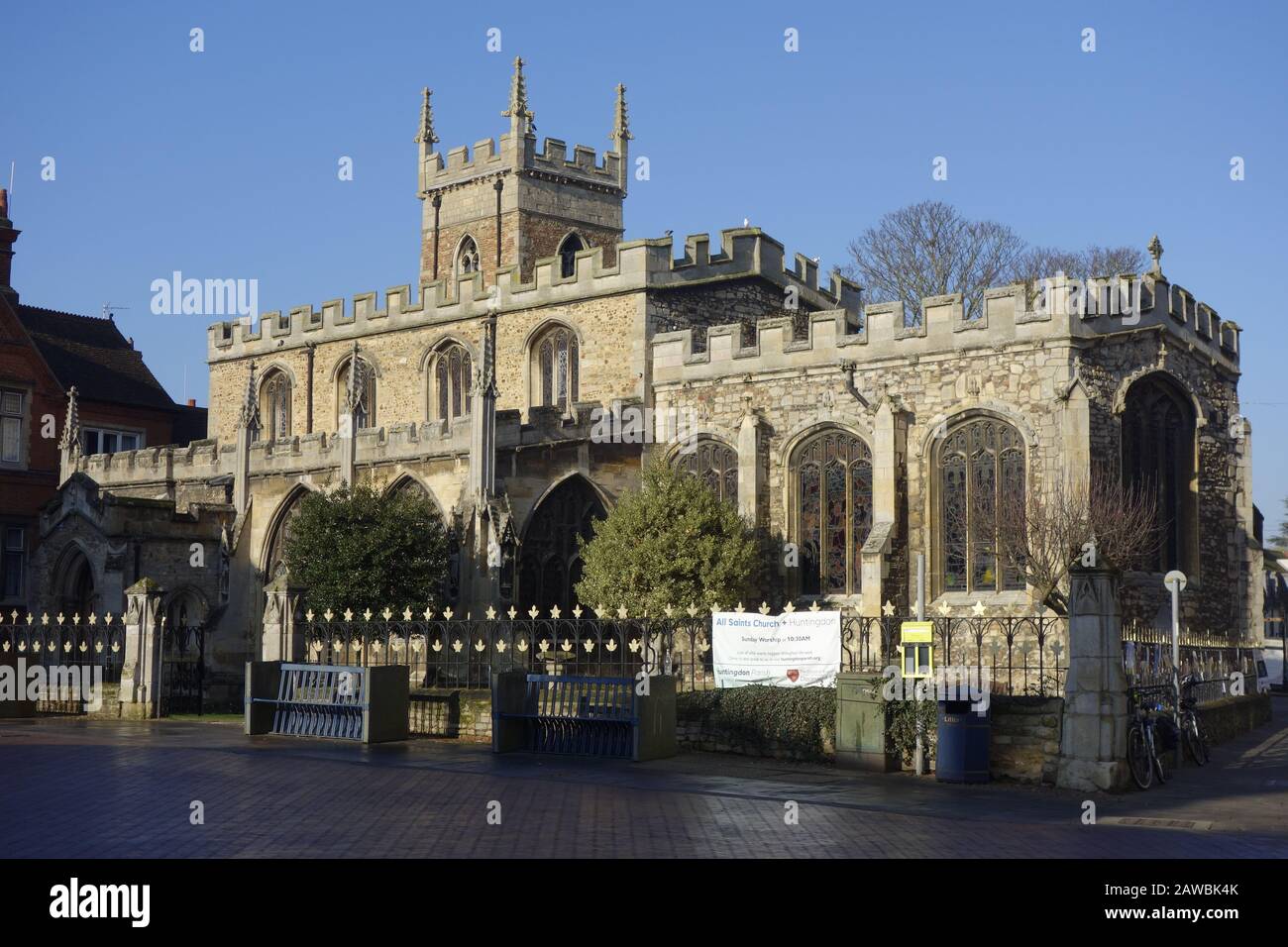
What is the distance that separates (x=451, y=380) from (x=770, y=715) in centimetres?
2127

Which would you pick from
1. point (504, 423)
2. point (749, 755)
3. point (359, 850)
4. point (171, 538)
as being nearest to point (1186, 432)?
point (504, 423)

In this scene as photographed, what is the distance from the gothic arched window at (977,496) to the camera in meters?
29.4

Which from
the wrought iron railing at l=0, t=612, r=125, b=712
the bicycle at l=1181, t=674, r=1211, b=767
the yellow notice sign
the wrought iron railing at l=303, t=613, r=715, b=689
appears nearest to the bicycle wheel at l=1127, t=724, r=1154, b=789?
the yellow notice sign

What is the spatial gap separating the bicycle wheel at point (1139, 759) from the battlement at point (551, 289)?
2035 centimetres

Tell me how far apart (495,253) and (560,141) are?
13.8 ft

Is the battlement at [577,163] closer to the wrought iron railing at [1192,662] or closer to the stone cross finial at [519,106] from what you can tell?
the stone cross finial at [519,106]

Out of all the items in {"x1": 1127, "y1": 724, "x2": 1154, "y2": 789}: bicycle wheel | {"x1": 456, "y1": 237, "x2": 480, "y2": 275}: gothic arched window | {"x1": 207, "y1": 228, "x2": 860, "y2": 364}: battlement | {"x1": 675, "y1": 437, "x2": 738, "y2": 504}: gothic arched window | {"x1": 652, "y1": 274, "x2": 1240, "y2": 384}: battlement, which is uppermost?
{"x1": 456, "y1": 237, "x2": 480, "y2": 275}: gothic arched window

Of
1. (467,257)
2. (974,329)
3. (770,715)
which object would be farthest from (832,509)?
(467,257)

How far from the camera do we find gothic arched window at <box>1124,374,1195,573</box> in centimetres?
3045

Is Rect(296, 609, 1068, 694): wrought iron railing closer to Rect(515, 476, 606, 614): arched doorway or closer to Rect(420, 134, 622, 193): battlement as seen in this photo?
Rect(515, 476, 606, 614): arched doorway

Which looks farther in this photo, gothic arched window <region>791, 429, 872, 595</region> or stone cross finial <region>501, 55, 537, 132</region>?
stone cross finial <region>501, 55, 537, 132</region>

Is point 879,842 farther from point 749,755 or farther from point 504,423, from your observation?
point 504,423

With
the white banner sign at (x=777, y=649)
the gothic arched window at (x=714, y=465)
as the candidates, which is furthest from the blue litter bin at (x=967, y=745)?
the gothic arched window at (x=714, y=465)

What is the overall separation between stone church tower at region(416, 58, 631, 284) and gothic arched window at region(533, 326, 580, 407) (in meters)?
8.96
